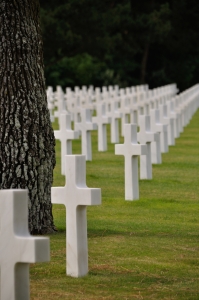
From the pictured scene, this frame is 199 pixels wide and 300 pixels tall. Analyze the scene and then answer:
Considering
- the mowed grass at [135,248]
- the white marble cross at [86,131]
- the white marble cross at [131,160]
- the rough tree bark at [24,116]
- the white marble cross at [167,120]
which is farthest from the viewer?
the white marble cross at [167,120]

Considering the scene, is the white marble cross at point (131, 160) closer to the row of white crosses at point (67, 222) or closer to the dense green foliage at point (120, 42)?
the row of white crosses at point (67, 222)

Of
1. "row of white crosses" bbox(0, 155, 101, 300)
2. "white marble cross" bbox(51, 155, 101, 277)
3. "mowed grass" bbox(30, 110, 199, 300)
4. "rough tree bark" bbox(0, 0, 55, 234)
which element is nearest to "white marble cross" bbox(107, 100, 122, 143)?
"mowed grass" bbox(30, 110, 199, 300)

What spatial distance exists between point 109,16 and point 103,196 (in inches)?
1272

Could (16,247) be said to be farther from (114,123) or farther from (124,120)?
(124,120)

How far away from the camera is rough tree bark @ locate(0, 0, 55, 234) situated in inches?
315

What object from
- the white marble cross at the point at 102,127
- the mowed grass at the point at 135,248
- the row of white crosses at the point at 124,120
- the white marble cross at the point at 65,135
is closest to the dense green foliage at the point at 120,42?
the row of white crosses at the point at 124,120

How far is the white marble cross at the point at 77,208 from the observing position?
250 inches

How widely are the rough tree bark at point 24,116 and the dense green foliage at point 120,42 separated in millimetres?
29885

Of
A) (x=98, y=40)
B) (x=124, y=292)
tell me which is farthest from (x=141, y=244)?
(x=98, y=40)

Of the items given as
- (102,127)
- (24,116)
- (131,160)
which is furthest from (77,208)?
(102,127)

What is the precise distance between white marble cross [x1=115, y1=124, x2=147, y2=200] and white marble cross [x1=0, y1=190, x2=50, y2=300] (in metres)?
6.03

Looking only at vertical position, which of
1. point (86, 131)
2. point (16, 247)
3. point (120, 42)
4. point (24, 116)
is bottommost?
point (16, 247)

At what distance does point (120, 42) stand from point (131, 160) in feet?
112

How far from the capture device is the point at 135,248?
7.65 metres
